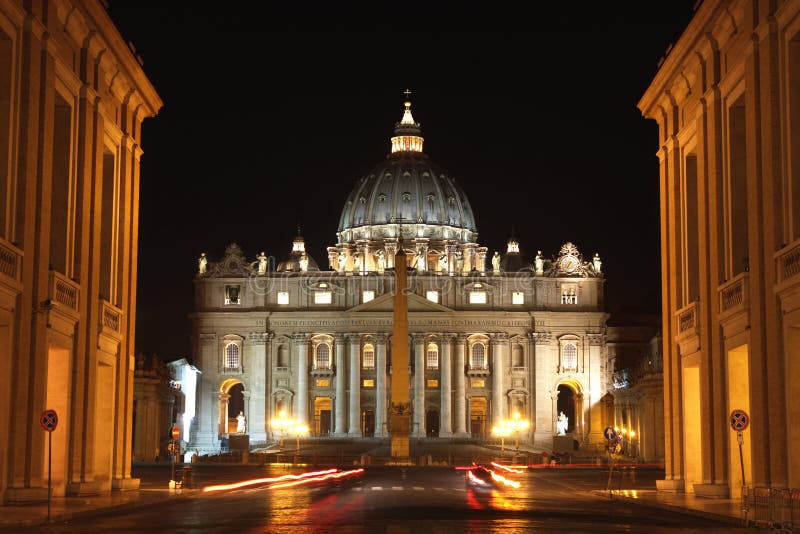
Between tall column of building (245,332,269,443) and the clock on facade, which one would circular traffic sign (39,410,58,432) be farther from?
the clock on facade

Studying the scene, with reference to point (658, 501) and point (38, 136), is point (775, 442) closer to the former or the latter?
point (658, 501)

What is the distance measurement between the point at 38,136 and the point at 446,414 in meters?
112

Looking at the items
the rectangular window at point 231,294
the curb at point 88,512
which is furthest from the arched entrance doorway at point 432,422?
the curb at point 88,512

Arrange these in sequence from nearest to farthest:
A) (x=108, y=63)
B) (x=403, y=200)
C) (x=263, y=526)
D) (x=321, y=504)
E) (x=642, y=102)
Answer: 1. (x=263, y=526)
2. (x=321, y=504)
3. (x=108, y=63)
4. (x=642, y=102)
5. (x=403, y=200)

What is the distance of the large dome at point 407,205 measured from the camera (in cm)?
17925

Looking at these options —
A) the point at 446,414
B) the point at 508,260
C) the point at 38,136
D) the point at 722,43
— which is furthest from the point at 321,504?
the point at 508,260

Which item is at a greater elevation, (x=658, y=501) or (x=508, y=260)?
(x=508, y=260)

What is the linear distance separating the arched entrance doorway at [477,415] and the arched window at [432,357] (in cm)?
505

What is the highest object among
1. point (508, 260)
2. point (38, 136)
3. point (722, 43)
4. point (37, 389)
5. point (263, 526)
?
point (508, 260)

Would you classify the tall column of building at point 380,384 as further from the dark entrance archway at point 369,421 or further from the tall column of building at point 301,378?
the tall column of building at point 301,378

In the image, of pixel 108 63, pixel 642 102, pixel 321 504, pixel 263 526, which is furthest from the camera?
Answer: pixel 642 102

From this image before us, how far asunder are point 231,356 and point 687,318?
106507 millimetres

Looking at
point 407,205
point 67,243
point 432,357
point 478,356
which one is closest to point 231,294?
point 432,357

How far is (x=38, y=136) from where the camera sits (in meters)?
34.7
